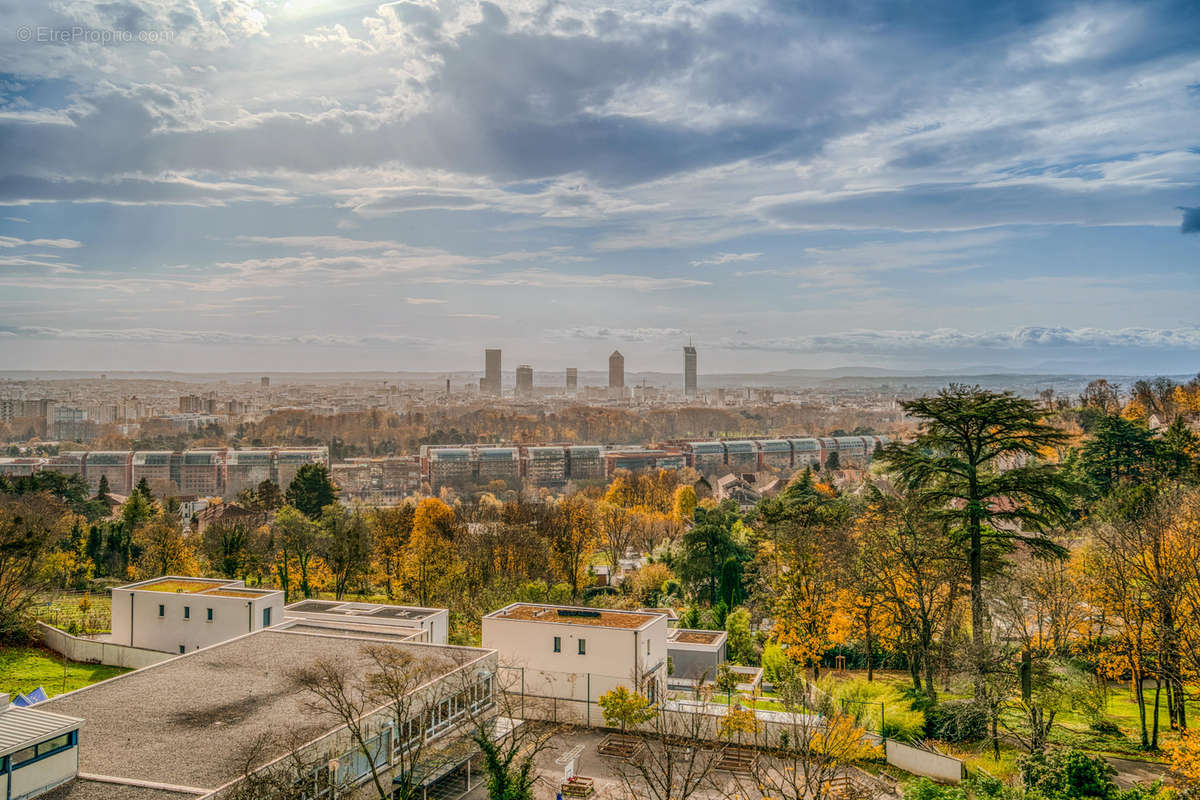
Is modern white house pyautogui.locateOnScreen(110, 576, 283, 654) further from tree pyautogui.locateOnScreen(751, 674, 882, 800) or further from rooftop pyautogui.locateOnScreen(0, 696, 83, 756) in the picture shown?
tree pyautogui.locateOnScreen(751, 674, 882, 800)

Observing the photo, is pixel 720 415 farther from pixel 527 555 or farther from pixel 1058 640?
pixel 1058 640

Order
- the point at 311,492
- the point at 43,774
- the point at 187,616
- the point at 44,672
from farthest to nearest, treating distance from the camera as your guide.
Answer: the point at 311,492
the point at 187,616
the point at 44,672
the point at 43,774

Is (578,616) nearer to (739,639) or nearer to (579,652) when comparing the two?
(579,652)

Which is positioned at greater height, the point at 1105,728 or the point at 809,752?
the point at 809,752

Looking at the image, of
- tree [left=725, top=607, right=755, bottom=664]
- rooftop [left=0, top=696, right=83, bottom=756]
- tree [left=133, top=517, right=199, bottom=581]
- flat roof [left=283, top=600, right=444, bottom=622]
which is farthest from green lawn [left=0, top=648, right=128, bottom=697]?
tree [left=725, top=607, right=755, bottom=664]

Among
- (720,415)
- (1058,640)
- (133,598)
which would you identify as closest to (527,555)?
(133,598)

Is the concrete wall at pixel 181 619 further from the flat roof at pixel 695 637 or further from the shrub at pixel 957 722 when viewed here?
the shrub at pixel 957 722

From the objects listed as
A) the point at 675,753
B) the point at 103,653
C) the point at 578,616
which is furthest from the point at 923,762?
the point at 103,653
